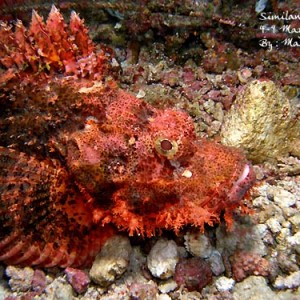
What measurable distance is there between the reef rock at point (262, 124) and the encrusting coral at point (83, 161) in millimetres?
818

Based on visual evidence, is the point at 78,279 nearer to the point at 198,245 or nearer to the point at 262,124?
the point at 198,245

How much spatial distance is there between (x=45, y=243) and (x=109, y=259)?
66 cm

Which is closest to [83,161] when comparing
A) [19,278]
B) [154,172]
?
[154,172]

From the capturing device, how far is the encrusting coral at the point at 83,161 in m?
3.21

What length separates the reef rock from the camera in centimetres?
406

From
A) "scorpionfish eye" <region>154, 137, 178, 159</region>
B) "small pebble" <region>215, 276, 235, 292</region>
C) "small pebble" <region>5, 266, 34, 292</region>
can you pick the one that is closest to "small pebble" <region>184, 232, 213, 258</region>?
"small pebble" <region>215, 276, 235, 292</region>

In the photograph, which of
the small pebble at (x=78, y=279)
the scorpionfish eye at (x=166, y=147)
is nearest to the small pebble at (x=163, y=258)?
the small pebble at (x=78, y=279)

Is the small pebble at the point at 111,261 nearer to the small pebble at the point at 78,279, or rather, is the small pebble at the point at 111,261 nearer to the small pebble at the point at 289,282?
the small pebble at the point at 78,279

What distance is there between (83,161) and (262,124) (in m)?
2.12

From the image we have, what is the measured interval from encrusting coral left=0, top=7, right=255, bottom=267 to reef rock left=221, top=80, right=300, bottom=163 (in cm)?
82

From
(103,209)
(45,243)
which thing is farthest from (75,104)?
(45,243)

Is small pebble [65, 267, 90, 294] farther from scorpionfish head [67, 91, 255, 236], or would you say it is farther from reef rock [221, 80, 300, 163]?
reef rock [221, 80, 300, 163]

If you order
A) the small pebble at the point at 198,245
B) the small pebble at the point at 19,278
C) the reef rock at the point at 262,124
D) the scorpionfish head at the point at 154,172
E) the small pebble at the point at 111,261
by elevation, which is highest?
the reef rock at the point at 262,124

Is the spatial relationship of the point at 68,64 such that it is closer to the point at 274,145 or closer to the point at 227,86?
the point at 227,86
